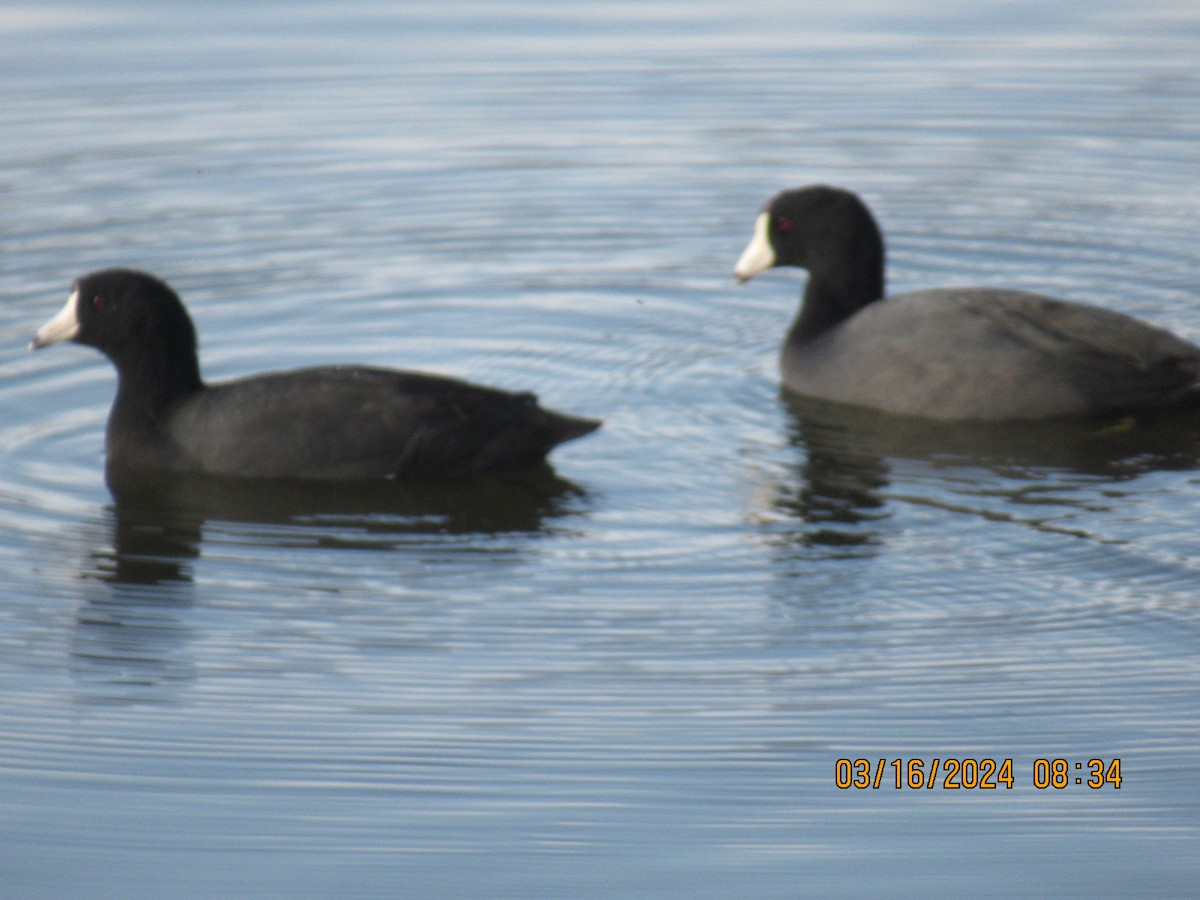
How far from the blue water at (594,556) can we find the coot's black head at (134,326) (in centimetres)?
48

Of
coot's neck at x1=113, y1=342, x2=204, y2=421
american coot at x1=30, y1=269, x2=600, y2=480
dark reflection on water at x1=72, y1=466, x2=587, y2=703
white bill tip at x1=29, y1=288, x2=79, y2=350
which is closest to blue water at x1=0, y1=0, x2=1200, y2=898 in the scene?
dark reflection on water at x1=72, y1=466, x2=587, y2=703

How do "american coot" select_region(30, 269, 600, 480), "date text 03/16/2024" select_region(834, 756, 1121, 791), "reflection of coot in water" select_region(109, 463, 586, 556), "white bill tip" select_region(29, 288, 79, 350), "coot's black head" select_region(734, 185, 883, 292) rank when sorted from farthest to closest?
"coot's black head" select_region(734, 185, 883, 292), "white bill tip" select_region(29, 288, 79, 350), "american coot" select_region(30, 269, 600, 480), "reflection of coot in water" select_region(109, 463, 586, 556), "date text 03/16/2024" select_region(834, 756, 1121, 791)

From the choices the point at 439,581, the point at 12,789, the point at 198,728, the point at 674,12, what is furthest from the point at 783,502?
the point at 674,12

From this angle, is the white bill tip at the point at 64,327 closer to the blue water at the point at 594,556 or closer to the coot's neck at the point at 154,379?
the coot's neck at the point at 154,379

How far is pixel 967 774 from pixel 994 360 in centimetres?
337

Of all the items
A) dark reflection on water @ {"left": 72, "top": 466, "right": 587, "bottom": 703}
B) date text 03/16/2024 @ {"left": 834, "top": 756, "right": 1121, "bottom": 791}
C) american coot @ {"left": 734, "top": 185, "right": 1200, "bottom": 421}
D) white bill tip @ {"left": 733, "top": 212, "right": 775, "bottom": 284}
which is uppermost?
white bill tip @ {"left": 733, "top": 212, "right": 775, "bottom": 284}

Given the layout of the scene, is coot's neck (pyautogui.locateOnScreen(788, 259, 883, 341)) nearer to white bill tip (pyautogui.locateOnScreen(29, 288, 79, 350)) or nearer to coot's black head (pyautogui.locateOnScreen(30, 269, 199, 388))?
coot's black head (pyautogui.locateOnScreen(30, 269, 199, 388))

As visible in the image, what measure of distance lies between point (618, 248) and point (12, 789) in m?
6.29

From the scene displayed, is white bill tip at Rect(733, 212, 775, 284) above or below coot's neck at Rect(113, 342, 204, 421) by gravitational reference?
above

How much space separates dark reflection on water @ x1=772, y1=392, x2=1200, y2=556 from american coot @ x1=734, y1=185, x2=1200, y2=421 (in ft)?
0.29

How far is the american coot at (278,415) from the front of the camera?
23.8ft

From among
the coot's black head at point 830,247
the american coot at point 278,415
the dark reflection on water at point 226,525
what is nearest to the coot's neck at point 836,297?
the coot's black head at point 830,247

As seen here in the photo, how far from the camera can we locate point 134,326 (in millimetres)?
7523

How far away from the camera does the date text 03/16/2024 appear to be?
5.01 metres
